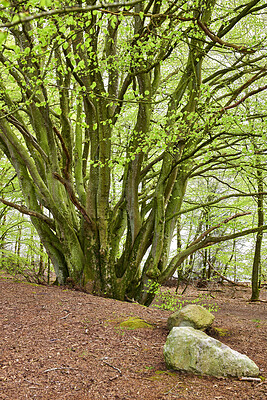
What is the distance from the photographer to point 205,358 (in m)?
2.72

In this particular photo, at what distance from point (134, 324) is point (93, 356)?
1.13m

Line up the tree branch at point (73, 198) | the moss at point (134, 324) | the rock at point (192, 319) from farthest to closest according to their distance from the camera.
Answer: the tree branch at point (73, 198) < the moss at point (134, 324) < the rock at point (192, 319)

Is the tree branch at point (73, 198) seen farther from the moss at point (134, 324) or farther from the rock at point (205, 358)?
the rock at point (205, 358)

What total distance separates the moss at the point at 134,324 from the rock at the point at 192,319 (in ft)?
1.21

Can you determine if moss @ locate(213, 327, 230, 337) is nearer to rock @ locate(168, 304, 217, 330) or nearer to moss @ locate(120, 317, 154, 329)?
Answer: rock @ locate(168, 304, 217, 330)

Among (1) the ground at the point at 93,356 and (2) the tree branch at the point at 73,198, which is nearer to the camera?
(1) the ground at the point at 93,356

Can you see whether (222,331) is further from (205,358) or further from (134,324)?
→ (205,358)

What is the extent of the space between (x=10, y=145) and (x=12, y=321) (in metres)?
3.82

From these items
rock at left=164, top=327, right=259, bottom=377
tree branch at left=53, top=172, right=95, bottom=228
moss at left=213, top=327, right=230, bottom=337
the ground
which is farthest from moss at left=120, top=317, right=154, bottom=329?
tree branch at left=53, top=172, right=95, bottom=228

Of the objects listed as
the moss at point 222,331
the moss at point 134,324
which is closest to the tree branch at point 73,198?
the moss at point 134,324

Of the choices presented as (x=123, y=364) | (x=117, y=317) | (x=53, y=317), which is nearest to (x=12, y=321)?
(x=53, y=317)

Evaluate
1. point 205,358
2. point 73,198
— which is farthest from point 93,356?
point 73,198

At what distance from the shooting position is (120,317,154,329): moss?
394 centimetres

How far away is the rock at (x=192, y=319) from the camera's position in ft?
12.3
